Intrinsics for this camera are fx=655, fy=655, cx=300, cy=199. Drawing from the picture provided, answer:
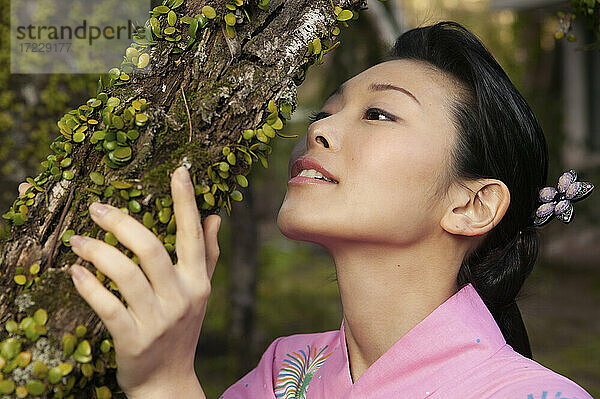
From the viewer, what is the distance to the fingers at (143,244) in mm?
1040

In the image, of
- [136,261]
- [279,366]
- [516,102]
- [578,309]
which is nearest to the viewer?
[136,261]

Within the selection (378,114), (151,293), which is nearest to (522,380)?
(378,114)

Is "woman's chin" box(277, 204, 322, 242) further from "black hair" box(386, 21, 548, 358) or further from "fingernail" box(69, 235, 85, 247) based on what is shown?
"fingernail" box(69, 235, 85, 247)

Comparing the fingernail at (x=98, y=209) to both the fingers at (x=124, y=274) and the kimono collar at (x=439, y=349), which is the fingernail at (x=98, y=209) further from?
the kimono collar at (x=439, y=349)

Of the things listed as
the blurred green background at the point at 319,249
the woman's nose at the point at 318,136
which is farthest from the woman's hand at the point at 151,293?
the blurred green background at the point at 319,249

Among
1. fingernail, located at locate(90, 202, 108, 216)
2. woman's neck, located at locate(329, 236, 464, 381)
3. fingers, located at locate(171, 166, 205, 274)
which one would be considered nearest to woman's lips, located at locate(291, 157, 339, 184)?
woman's neck, located at locate(329, 236, 464, 381)

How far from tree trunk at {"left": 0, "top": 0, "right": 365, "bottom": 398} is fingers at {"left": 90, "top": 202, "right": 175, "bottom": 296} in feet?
0.11

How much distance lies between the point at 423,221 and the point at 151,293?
0.72 m

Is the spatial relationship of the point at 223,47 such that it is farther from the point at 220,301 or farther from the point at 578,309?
the point at 578,309

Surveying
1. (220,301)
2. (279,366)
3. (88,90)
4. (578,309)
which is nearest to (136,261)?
(279,366)

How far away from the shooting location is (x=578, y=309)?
6750 millimetres

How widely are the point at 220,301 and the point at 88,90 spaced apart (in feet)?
10.4

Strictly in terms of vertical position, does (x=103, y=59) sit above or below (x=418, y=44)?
below

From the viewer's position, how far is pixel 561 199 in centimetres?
176
